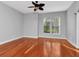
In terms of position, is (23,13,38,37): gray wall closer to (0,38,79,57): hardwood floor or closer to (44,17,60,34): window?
(44,17,60,34): window

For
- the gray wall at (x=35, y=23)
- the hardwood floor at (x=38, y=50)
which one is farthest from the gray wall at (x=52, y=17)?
the hardwood floor at (x=38, y=50)

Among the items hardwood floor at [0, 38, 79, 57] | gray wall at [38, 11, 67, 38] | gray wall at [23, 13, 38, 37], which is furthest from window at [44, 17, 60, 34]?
hardwood floor at [0, 38, 79, 57]

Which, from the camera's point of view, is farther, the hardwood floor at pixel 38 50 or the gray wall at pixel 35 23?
the gray wall at pixel 35 23

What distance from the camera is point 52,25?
33.9ft

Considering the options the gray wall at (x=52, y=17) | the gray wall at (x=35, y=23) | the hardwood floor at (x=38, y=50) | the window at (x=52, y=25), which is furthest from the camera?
the gray wall at (x=35, y=23)

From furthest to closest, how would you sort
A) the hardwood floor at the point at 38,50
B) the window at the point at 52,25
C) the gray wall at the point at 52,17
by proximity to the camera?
the window at the point at 52,25
the gray wall at the point at 52,17
the hardwood floor at the point at 38,50

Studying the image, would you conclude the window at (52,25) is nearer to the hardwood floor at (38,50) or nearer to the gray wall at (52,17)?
the gray wall at (52,17)

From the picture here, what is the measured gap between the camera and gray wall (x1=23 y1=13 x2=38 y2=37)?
10.3 metres

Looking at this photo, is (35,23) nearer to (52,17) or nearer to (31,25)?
(31,25)

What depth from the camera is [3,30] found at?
628 centimetres

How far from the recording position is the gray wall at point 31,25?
10305mm

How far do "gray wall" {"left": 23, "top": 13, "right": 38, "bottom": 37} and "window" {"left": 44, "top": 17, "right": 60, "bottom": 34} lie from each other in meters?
0.88

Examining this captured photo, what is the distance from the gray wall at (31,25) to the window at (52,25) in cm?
88

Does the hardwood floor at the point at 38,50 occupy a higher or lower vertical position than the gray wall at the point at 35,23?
lower
